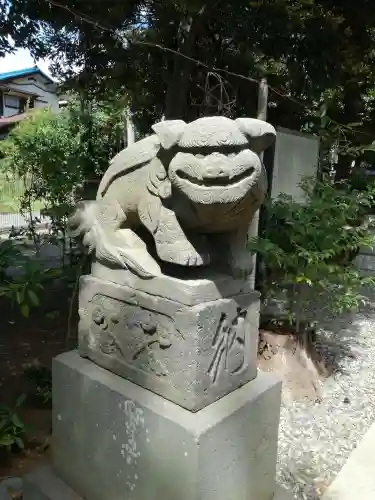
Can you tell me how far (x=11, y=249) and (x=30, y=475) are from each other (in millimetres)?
1004

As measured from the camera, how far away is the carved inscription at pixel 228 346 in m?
1.41

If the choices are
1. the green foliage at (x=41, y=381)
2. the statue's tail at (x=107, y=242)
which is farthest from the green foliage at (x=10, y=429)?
the statue's tail at (x=107, y=242)

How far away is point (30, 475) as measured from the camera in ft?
5.81

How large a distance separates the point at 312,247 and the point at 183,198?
1.54 meters

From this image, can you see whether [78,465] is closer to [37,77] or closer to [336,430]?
[336,430]

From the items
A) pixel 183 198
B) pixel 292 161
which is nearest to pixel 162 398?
pixel 183 198

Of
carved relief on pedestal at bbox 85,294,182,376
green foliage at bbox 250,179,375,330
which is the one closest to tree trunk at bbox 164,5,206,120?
green foliage at bbox 250,179,375,330

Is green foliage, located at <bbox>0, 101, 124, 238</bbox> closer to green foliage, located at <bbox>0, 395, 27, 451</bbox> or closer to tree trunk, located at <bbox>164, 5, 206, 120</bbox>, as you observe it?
tree trunk, located at <bbox>164, 5, 206, 120</bbox>

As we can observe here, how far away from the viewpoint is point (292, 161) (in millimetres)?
3164

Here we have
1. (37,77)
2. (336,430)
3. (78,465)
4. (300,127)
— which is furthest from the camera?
(37,77)

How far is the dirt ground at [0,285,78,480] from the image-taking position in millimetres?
2215

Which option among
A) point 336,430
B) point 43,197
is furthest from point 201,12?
point 336,430

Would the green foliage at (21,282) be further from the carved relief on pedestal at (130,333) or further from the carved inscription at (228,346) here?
the carved inscription at (228,346)

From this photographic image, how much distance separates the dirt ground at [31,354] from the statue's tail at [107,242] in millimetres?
1087
